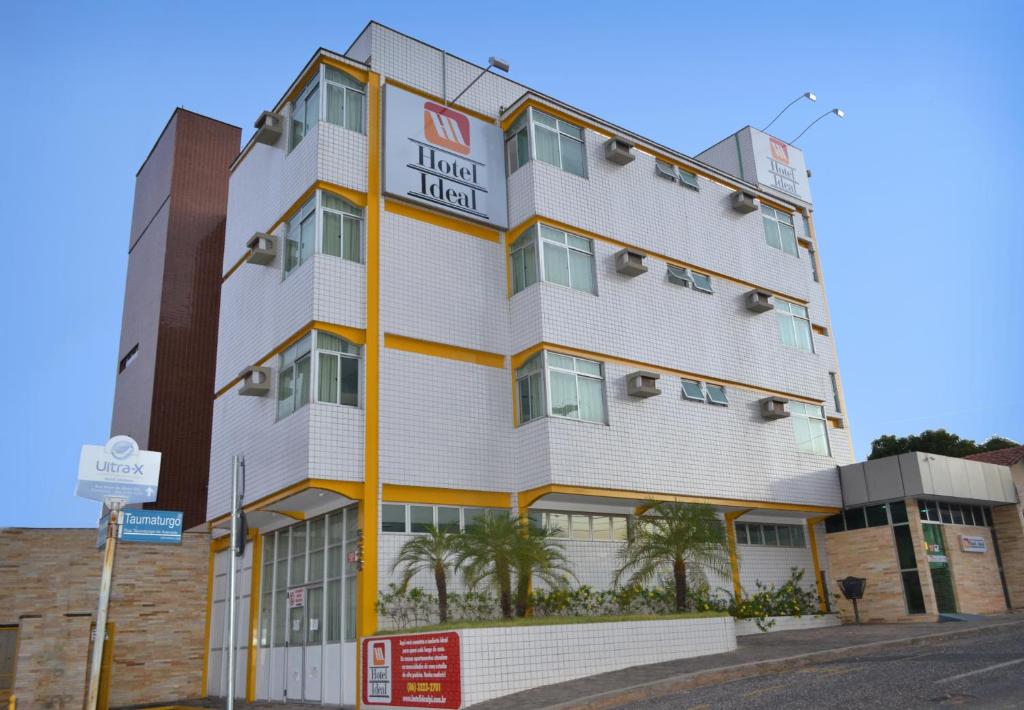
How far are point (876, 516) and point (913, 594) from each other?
7.51 feet

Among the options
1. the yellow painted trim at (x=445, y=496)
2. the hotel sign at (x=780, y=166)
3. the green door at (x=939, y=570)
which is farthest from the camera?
the hotel sign at (x=780, y=166)

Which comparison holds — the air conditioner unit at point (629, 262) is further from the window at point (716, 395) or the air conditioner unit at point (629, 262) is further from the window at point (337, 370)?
the window at point (337, 370)

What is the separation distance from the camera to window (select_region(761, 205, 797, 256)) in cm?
2816

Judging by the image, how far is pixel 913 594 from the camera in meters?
23.9

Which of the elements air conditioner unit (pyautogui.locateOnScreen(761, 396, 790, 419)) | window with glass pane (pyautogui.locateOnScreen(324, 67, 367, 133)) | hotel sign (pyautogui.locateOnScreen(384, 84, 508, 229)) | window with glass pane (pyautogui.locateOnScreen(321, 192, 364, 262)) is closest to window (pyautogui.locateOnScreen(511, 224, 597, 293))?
hotel sign (pyautogui.locateOnScreen(384, 84, 508, 229))

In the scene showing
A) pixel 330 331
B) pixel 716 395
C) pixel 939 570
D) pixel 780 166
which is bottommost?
pixel 939 570

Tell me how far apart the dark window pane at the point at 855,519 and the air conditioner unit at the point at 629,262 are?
9801mm

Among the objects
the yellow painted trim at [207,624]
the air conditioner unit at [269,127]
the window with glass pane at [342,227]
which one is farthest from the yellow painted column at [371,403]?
the yellow painted trim at [207,624]

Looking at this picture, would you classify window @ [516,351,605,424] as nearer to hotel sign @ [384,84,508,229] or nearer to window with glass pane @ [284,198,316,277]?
hotel sign @ [384,84,508,229]

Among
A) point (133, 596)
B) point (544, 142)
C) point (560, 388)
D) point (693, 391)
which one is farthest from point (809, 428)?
point (133, 596)

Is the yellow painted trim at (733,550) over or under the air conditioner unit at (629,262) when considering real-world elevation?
under

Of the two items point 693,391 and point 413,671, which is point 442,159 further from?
point 413,671

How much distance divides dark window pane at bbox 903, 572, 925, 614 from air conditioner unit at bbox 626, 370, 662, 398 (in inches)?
360

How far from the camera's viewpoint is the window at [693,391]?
2303cm
